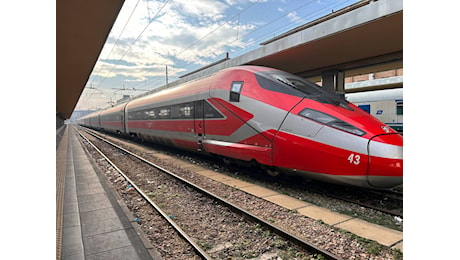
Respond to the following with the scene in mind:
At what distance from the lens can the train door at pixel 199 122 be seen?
8.85m

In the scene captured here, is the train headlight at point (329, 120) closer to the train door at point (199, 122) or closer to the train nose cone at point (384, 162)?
the train nose cone at point (384, 162)

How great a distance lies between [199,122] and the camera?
9023mm

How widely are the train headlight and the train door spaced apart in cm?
397

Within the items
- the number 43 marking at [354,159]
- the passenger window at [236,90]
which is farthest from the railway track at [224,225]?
the passenger window at [236,90]

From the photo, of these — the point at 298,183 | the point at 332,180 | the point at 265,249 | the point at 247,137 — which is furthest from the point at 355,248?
the point at 247,137

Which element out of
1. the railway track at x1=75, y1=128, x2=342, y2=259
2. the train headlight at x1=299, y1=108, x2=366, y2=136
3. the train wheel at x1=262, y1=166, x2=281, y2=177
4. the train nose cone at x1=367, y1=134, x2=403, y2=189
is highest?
the train headlight at x1=299, y1=108, x2=366, y2=136

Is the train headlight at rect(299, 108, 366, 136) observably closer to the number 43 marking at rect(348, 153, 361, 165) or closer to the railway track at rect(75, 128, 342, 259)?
the number 43 marking at rect(348, 153, 361, 165)

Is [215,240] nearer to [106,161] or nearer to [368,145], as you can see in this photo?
[368,145]

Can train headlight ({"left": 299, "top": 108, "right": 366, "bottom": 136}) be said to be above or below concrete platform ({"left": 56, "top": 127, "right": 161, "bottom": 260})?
above

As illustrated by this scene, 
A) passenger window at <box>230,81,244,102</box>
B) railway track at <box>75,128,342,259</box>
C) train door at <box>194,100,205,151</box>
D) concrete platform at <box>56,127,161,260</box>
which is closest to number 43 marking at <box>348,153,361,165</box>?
railway track at <box>75,128,342,259</box>

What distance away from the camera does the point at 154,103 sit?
13539mm

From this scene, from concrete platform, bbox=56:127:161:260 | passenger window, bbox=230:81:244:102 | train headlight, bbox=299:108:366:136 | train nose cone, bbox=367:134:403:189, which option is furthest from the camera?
passenger window, bbox=230:81:244:102

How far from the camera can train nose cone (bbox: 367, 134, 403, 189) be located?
461 cm

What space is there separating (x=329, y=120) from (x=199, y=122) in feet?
15.6
